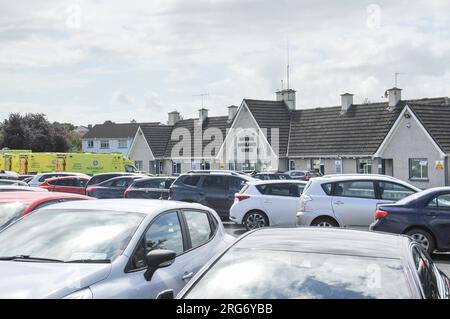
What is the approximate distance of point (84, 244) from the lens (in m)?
5.89

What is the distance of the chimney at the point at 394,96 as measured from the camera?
4362 cm

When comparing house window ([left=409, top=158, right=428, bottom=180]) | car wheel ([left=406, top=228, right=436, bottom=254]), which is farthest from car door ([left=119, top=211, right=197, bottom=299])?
house window ([left=409, top=158, right=428, bottom=180])

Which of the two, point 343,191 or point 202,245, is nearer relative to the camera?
point 202,245

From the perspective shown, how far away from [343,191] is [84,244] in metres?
9.69

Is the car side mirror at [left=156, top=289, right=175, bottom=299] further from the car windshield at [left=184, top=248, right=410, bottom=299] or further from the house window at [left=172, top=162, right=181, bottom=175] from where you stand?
the house window at [left=172, top=162, right=181, bottom=175]

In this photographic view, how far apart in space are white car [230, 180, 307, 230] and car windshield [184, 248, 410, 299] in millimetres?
12378


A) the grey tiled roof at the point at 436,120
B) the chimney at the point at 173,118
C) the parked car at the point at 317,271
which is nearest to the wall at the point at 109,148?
the chimney at the point at 173,118

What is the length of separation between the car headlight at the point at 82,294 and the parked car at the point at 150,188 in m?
17.7

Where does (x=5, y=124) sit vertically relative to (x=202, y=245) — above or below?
above

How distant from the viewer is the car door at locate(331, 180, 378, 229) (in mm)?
14320

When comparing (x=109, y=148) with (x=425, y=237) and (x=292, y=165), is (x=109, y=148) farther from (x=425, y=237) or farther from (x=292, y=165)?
(x=425, y=237)

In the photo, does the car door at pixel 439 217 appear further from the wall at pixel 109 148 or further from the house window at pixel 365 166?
the wall at pixel 109 148
